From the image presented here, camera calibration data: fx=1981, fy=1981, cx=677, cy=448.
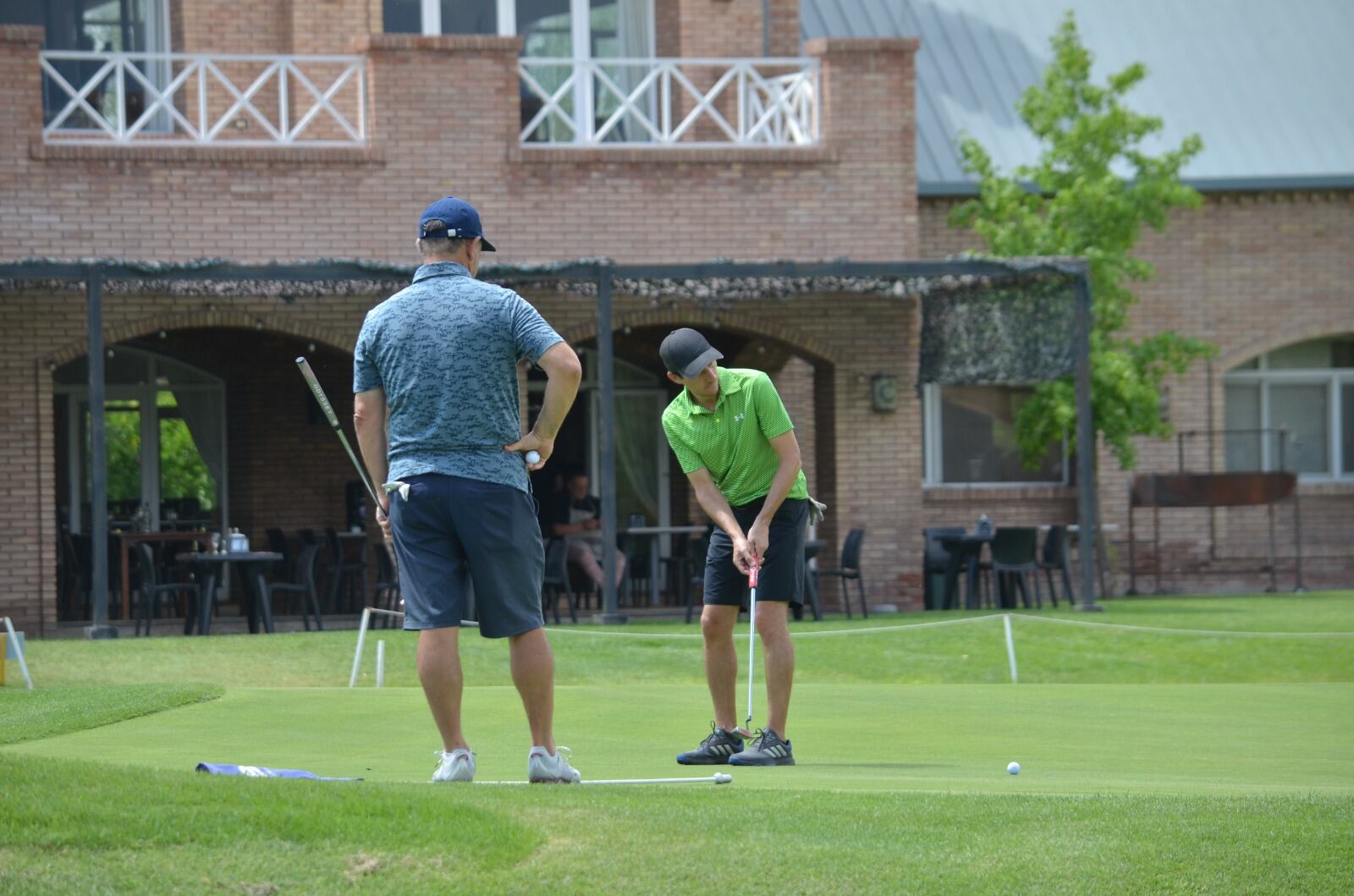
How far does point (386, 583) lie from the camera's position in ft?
59.4

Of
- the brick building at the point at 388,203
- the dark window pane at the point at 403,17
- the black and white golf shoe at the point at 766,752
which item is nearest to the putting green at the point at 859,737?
the black and white golf shoe at the point at 766,752

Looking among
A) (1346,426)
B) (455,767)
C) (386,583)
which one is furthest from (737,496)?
(1346,426)

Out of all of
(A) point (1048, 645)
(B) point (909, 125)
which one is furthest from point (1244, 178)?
(A) point (1048, 645)

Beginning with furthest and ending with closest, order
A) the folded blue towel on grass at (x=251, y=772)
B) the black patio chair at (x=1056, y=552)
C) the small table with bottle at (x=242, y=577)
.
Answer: the black patio chair at (x=1056, y=552) < the small table with bottle at (x=242, y=577) < the folded blue towel on grass at (x=251, y=772)

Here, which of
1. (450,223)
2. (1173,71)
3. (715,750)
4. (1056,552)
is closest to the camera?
(450,223)

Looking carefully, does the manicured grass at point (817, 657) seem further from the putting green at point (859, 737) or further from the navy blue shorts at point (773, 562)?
the navy blue shorts at point (773, 562)

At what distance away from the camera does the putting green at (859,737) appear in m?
7.08

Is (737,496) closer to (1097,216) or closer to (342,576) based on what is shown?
(342,576)

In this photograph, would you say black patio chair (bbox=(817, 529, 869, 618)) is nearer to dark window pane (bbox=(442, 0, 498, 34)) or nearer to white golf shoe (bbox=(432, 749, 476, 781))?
dark window pane (bbox=(442, 0, 498, 34))

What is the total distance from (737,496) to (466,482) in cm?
186

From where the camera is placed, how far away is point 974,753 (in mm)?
8094

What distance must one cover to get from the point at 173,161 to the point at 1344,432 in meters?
14.8

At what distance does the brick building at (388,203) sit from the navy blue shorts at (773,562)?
10.5 meters

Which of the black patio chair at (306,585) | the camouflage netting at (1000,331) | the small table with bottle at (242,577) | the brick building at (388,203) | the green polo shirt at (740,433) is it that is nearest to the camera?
the green polo shirt at (740,433)
